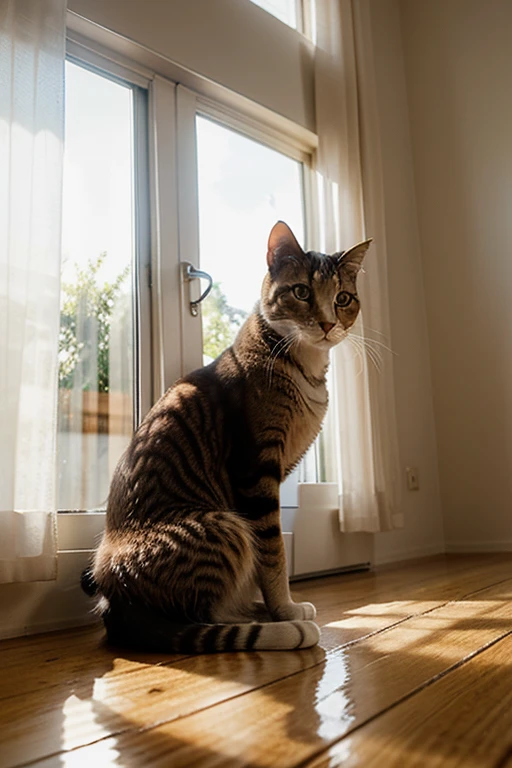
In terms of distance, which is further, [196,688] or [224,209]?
[224,209]

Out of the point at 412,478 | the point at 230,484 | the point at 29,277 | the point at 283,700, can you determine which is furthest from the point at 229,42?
the point at 283,700

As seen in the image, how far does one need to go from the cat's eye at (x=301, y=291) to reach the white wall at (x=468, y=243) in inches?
73.5

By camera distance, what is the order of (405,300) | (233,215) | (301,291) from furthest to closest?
(405,300) → (233,215) → (301,291)

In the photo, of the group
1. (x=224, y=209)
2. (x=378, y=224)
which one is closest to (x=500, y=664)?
(x=224, y=209)

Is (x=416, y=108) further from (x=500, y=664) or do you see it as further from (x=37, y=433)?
(x=500, y=664)

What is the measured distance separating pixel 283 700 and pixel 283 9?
2.95 metres

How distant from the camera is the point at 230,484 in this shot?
167 centimetres

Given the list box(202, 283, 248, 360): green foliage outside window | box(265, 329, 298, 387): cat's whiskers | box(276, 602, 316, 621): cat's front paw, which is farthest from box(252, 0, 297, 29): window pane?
box(276, 602, 316, 621): cat's front paw

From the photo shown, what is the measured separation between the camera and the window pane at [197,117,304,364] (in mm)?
2578

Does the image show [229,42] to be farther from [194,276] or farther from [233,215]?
[194,276]

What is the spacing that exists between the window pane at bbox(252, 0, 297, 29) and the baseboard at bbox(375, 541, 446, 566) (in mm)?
2312

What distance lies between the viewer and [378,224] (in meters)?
3.09

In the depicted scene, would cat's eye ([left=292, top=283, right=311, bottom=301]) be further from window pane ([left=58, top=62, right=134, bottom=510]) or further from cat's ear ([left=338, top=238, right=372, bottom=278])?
window pane ([left=58, top=62, right=134, bottom=510])

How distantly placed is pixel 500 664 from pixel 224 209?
1928 mm
